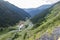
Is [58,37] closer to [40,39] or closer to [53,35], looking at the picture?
[53,35]

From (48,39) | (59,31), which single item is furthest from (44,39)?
(59,31)

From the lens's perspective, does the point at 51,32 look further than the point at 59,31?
Yes

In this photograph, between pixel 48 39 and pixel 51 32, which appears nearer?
pixel 48 39

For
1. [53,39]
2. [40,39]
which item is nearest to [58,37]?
[53,39]

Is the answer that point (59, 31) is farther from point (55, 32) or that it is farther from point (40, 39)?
point (40, 39)

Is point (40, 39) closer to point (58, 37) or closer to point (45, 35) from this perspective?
point (45, 35)

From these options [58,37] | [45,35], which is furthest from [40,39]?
[58,37]

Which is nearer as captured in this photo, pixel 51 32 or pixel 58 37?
pixel 58 37
